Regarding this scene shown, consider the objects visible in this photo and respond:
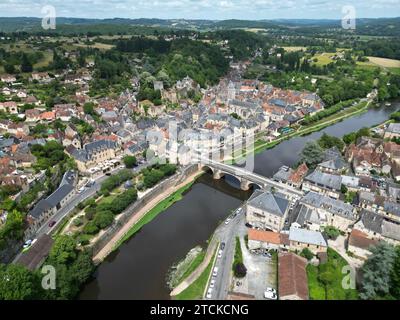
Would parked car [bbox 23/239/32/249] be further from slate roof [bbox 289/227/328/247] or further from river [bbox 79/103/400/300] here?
slate roof [bbox 289/227/328/247]

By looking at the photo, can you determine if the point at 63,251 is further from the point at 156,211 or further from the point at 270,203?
the point at 270,203

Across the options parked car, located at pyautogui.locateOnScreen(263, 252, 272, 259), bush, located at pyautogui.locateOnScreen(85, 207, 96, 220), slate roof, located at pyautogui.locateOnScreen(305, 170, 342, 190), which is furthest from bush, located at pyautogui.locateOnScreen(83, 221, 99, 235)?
slate roof, located at pyautogui.locateOnScreen(305, 170, 342, 190)

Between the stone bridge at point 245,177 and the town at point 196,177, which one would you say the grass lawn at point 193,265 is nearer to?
the town at point 196,177

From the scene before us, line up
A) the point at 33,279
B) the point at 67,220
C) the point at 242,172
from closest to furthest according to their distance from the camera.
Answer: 1. the point at 33,279
2. the point at 67,220
3. the point at 242,172

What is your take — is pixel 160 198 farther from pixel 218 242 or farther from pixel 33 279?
pixel 33 279
